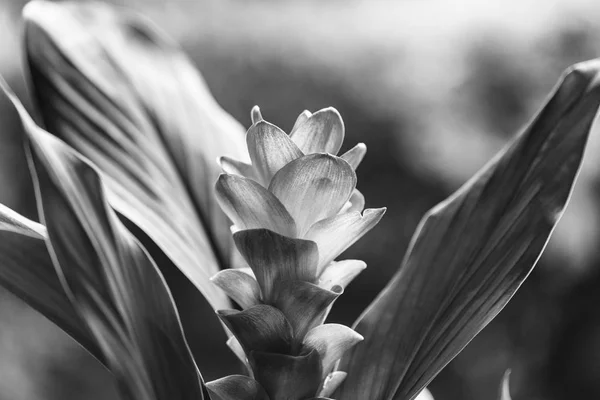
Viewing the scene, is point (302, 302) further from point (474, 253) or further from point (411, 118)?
point (411, 118)

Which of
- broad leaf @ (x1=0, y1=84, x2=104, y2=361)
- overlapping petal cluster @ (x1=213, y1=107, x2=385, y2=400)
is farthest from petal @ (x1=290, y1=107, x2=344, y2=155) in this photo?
broad leaf @ (x1=0, y1=84, x2=104, y2=361)

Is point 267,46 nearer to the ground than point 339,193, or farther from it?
nearer to the ground

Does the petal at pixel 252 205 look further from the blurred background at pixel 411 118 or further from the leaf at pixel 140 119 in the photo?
the blurred background at pixel 411 118

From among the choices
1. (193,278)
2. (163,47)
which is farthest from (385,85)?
(193,278)

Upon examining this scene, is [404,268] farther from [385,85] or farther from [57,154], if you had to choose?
[385,85]

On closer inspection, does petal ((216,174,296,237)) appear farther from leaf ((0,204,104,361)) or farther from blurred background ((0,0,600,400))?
blurred background ((0,0,600,400))

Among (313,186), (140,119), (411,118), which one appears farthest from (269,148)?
(411,118)
